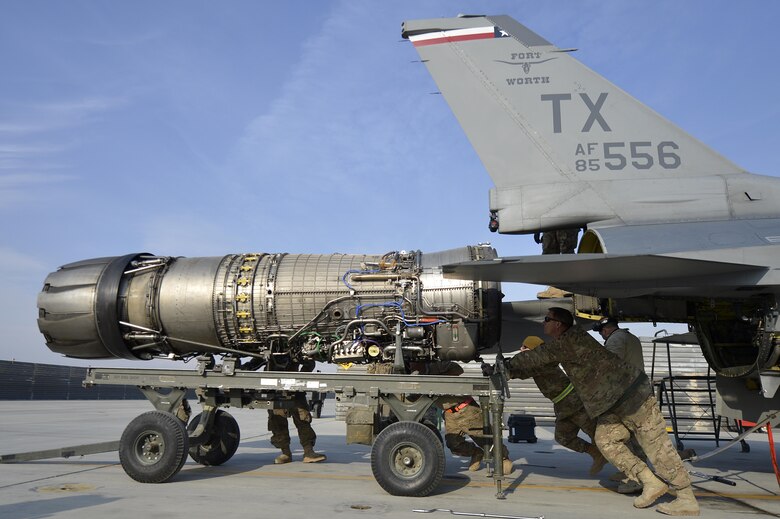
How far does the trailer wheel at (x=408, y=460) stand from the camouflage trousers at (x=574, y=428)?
5.77ft

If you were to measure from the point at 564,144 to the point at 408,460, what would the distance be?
387cm

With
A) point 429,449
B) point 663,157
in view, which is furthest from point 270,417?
point 663,157

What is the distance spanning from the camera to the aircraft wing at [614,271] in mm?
5145

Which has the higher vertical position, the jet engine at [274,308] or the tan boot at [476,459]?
the jet engine at [274,308]

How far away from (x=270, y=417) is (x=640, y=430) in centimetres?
465

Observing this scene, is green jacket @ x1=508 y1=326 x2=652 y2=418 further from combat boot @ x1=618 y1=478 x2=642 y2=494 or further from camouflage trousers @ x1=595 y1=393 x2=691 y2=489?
combat boot @ x1=618 y1=478 x2=642 y2=494

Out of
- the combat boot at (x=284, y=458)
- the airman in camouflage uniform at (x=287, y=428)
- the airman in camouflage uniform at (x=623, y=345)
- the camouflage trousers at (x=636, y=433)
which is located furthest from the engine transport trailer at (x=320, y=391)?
the airman in camouflage uniform at (x=623, y=345)

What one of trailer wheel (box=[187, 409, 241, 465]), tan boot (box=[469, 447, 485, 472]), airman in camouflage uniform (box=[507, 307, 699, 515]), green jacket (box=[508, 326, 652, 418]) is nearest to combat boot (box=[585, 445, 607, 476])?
airman in camouflage uniform (box=[507, 307, 699, 515])

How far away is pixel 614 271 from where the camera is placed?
5.43 meters

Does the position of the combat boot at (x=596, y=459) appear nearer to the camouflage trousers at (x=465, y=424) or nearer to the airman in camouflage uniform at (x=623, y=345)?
the airman in camouflage uniform at (x=623, y=345)

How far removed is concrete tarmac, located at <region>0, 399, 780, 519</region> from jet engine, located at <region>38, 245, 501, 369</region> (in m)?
1.44

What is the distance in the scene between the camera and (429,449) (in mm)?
5598

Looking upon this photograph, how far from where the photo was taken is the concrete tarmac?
4773mm

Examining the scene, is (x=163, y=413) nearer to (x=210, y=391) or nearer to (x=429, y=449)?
(x=210, y=391)
